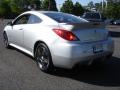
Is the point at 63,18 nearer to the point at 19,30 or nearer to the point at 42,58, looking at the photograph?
the point at 42,58

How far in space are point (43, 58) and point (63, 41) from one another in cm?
85

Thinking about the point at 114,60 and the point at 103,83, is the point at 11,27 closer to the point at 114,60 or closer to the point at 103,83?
the point at 114,60

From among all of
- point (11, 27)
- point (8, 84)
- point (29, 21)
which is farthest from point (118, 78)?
point (11, 27)

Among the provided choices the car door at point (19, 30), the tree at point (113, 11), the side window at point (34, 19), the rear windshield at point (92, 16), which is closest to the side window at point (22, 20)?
the car door at point (19, 30)

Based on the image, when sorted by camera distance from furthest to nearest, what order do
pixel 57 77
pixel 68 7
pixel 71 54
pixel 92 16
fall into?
pixel 68 7
pixel 92 16
pixel 57 77
pixel 71 54

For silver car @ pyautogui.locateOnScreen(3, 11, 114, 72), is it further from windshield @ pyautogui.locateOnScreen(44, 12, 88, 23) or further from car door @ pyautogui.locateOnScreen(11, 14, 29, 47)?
car door @ pyautogui.locateOnScreen(11, 14, 29, 47)

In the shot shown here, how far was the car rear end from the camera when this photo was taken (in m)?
6.12

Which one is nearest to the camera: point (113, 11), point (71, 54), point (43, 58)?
point (71, 54)

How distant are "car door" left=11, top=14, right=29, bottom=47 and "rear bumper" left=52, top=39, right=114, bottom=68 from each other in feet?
6.01

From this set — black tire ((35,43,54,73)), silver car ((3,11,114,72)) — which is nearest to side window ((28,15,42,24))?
silver car ((3,11,114,72))

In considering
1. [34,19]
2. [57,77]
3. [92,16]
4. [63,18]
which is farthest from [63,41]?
[92,16]

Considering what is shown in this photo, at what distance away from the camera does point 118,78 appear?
632 cm

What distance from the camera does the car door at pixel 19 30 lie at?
7891 mm

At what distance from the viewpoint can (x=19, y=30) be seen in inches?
315
